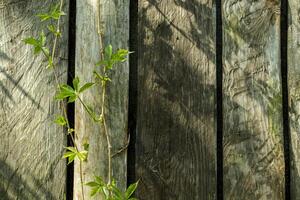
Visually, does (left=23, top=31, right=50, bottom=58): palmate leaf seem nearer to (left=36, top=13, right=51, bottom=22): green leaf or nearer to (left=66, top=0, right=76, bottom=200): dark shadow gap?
(left=36, top=13, right=51, bottom=22): green leaf

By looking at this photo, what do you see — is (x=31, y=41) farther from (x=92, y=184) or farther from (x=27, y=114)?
(x=92, y=184)

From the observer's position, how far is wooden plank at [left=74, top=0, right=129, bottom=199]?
2482mm

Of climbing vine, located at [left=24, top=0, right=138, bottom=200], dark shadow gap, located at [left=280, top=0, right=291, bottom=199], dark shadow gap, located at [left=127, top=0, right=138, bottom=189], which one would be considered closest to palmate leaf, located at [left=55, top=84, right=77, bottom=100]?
climbing vine, located at [left=24, top=0, right=138, bottom=200]

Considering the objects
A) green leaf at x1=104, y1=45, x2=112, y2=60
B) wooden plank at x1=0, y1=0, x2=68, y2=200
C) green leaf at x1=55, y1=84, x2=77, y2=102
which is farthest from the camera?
wooden plank at x1=0, y1=0, x2=68, y2=200

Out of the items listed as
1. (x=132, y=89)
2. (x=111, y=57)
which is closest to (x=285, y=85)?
(x=132, y=89)

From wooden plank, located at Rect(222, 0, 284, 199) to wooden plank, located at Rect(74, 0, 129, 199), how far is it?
453 mm

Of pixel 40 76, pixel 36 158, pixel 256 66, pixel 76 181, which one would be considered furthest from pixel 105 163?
pixel 256 66

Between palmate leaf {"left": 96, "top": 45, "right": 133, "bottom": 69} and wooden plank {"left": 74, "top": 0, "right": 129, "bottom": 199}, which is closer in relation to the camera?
palmate leaf {"left": 96, "top": 45, "right": 133, "bottom": 69}

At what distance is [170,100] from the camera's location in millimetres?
2521

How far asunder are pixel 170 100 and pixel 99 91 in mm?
316

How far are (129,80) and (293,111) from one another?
0.74m

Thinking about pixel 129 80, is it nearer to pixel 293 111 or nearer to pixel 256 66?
pixel 256 66

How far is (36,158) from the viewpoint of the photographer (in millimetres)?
2475

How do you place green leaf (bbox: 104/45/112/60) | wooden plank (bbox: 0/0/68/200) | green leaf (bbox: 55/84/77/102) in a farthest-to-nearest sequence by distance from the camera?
wooden plank (bbox: 0/0/68/200) < green leaf (bbox: 104/45/112/60) < green leaf (bbox: 55/84/77/102)
